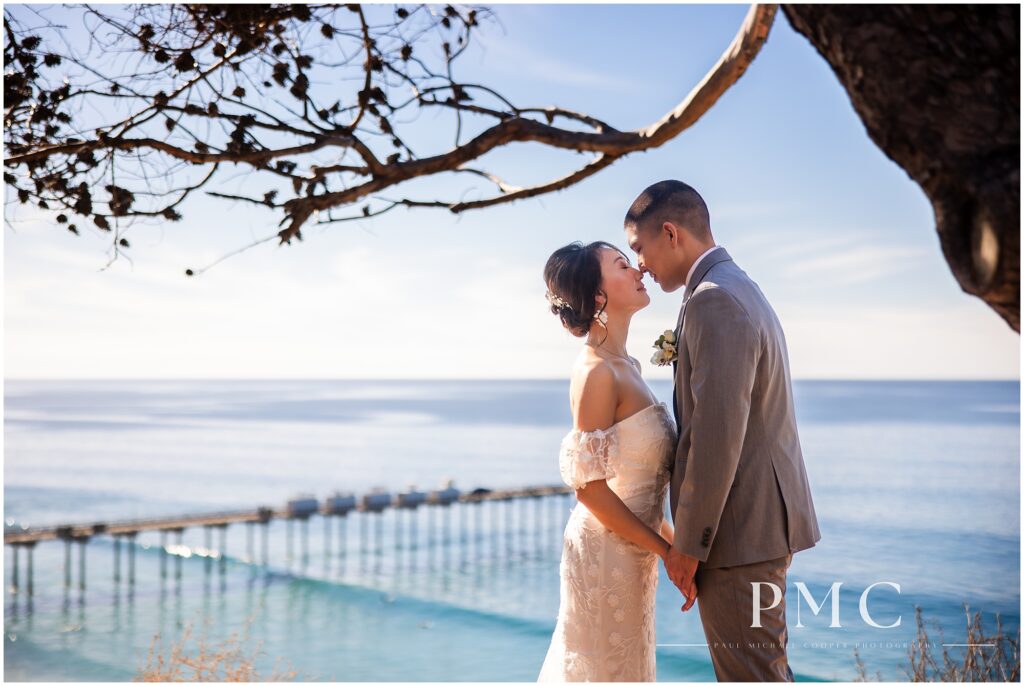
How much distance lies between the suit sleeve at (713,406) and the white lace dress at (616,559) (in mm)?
417

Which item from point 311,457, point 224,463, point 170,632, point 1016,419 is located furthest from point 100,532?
point 1016,419

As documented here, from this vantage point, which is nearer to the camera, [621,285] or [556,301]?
[621,285]

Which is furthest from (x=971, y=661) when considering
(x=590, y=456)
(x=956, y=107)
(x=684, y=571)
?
(x=956, y=107)

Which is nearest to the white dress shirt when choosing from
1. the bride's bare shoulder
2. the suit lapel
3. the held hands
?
the suit lapel

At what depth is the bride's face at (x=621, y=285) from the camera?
340cm

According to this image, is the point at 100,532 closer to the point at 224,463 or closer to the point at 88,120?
the point at 88,120

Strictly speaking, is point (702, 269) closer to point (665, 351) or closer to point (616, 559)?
point (665, 351)

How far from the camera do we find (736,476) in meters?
2.86

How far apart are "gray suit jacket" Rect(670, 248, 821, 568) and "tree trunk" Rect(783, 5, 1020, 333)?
832mm

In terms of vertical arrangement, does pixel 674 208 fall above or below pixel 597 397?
above

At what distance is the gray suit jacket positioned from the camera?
2.73 m

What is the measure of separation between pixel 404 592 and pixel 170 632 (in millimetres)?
6101

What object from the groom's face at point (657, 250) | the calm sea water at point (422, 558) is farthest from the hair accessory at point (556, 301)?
the calm sea water at point (422, 558)

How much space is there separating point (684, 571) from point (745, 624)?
10.0 inches
